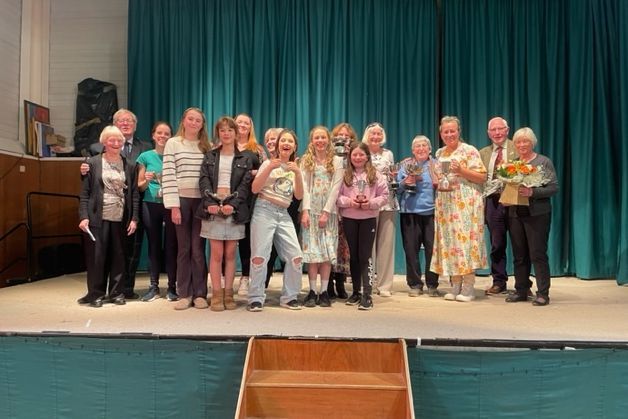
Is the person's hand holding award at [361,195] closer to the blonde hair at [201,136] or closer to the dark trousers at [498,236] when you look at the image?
the blonde hair at [201,136]

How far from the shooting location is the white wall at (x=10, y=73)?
197 inches

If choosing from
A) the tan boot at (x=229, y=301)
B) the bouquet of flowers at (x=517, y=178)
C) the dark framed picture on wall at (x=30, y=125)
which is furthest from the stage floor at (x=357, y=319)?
the dark framed picture on wall at (x=30, y=125)

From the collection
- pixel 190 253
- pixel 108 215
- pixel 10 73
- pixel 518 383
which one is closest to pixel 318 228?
pixel 190 253

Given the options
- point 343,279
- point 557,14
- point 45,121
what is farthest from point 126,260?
point 557,14

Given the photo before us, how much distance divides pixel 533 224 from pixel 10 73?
5.02m

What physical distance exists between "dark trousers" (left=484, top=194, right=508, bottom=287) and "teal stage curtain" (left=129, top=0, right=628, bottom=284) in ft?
4.08

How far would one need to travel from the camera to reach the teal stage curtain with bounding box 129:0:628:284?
462 cm

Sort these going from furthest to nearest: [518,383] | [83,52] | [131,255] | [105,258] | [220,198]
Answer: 1. [83,52]
2. [131,255]
3. [105,258]
4. [220,198]
5. [518,383]

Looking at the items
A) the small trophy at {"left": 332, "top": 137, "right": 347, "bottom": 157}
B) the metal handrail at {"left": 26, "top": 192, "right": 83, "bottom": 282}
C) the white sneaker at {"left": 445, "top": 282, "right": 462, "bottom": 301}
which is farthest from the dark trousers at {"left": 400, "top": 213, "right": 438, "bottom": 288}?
the metal handrail at {"left": 26, "top": 192, "right": 83, "bottom": 282}

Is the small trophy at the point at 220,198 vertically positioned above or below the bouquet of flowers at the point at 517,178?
below

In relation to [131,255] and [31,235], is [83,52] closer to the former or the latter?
[31,235]

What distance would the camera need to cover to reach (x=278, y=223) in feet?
10.00

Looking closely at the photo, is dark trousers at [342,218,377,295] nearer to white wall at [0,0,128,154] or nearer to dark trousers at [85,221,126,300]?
dark trousers at [85,221,126,300]

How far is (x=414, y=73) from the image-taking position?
5.07 meters
